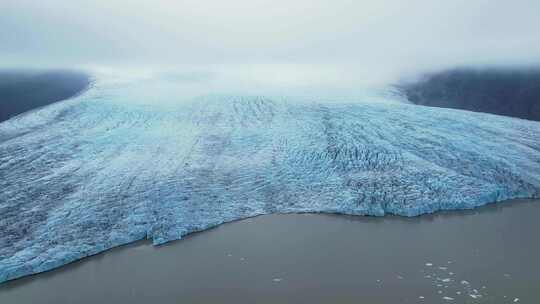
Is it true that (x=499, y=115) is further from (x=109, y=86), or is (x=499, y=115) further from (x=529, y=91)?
(x=109, y=86)

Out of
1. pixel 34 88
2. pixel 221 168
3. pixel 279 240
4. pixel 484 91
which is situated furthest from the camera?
pixel 484 91

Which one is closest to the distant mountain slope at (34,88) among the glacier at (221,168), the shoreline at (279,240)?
the glacier at (221,168)

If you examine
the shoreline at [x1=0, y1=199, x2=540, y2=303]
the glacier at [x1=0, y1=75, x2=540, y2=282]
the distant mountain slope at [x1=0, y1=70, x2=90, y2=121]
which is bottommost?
the shoreline at [x1=0, y1=199, x2=540, y2=303]

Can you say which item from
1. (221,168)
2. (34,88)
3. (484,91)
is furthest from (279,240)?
(34,88)

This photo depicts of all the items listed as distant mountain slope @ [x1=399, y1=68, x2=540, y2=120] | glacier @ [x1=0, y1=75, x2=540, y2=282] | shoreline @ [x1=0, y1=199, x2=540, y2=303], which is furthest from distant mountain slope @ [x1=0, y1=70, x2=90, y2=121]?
distant mountain slope @ [x1=399, y1=68, x2=540, y2=120]

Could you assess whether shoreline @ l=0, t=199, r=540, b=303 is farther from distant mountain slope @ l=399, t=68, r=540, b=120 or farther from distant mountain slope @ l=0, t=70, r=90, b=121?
distant mountain slope @ l=0, t=70, r=90, b=121

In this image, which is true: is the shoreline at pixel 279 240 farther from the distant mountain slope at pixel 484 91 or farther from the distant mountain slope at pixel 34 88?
the distant mountain slope at pixel 34 88

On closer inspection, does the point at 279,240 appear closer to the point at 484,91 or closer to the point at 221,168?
the point at 221,168
